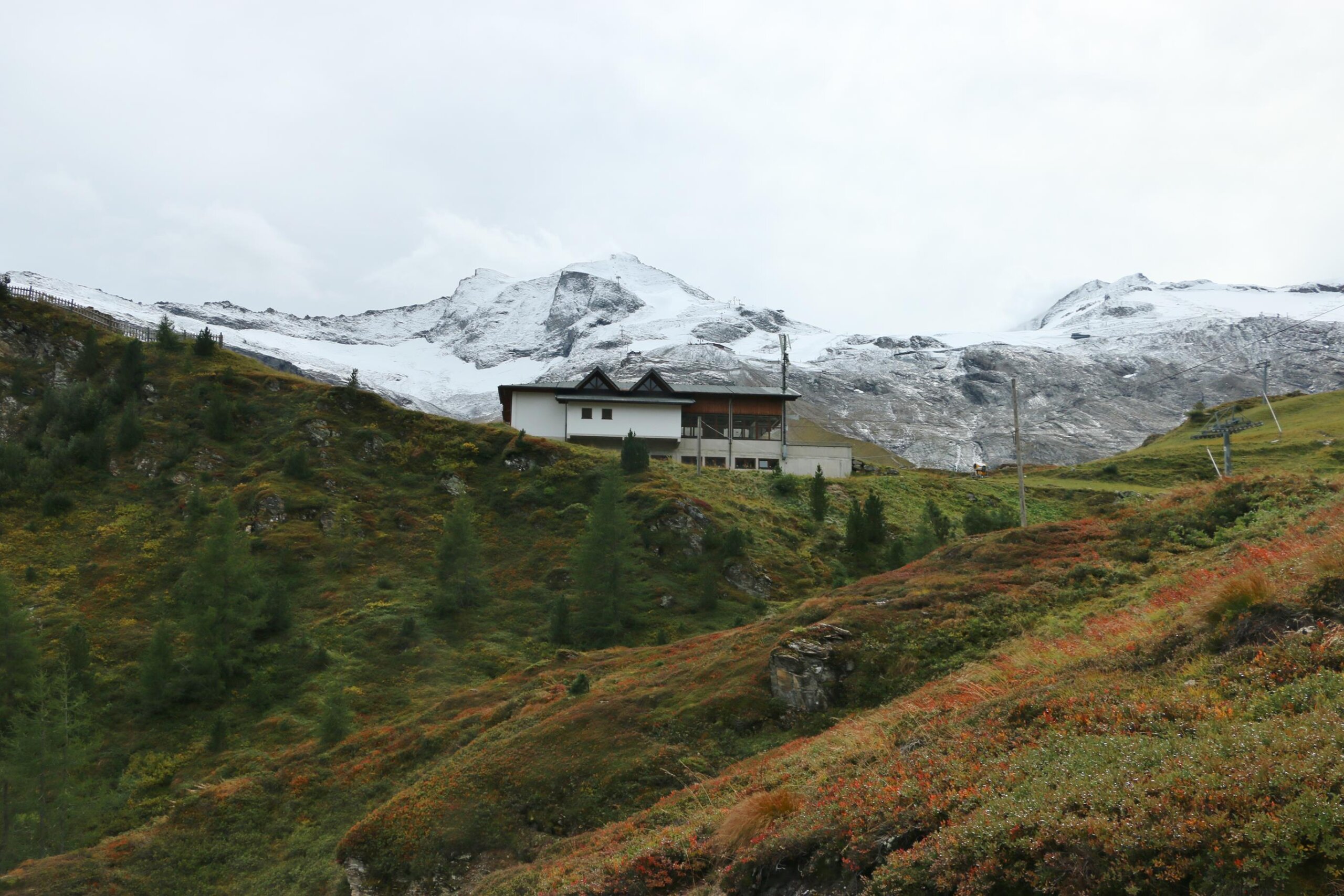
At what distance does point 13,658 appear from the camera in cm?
3578

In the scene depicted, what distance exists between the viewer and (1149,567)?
1977cm

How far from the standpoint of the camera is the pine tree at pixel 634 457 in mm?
56406

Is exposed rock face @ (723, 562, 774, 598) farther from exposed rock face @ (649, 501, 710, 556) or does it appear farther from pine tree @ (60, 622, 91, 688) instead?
pine tree @ (60, 622, 91, 688)

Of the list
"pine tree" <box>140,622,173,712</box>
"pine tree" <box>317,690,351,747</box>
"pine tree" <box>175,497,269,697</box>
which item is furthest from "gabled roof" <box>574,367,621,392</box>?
"pine tree" <box>317,690,351,747</box>

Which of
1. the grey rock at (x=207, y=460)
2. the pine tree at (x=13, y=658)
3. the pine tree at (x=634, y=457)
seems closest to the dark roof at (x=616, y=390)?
the pine tree at (x=634, y=457)

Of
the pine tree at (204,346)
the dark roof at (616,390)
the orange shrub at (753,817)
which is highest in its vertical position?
the pine tree at (204,346)

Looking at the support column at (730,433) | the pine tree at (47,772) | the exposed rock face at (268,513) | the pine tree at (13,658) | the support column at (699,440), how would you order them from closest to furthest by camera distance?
the pine tree at (47,772) → the pine tree at (13,658) → the exposed rock face at (268,513) → the support column at (730,433) → the support column at (699,440)

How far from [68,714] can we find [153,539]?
691 inches

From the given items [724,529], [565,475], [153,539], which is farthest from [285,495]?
[724,529]

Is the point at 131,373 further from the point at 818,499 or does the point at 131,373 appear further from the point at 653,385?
the point at 818,499

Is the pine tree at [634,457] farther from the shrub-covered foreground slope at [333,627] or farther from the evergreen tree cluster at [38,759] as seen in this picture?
the evergreen tree cluster at [38,759]

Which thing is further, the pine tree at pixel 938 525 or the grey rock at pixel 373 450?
the grey rock at pixel 373 450

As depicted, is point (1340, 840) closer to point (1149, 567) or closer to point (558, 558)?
point (1149, 567)

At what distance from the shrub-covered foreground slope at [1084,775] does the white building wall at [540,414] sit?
Result: 56.6 meters
